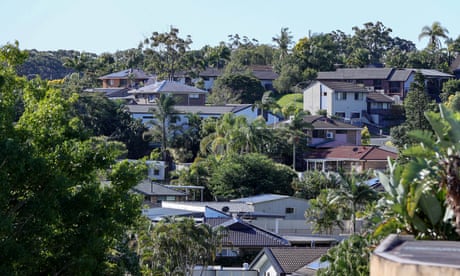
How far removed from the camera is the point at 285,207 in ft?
203

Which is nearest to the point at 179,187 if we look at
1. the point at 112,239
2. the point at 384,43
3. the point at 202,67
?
the point at 112,239

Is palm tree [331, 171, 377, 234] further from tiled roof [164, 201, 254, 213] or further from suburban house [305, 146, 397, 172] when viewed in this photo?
suburban house [305, 146, 397, 172]

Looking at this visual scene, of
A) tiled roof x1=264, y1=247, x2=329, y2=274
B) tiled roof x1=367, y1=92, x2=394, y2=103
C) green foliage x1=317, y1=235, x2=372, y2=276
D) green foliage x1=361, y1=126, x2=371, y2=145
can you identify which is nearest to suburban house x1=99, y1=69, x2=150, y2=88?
tiled roof x1=367, y1=92, x2=394, y2=103

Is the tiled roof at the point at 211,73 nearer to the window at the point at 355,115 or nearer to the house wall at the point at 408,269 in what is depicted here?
the window at the point at 355,115

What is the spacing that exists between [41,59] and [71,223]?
168 metres

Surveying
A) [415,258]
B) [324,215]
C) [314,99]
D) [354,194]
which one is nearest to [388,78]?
[314,99]

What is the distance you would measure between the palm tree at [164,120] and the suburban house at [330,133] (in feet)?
36.2

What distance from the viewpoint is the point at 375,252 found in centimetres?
937

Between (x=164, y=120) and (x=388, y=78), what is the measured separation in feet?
108

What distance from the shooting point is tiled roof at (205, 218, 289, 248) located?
48.5 meters

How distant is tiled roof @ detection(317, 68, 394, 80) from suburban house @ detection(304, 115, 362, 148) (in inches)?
818

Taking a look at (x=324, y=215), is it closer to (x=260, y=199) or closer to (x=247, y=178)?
(x=260, y=199)

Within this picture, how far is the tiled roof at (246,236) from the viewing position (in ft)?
159

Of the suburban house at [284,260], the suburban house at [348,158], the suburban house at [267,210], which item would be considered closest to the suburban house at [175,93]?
the suburban house at [348,158]
